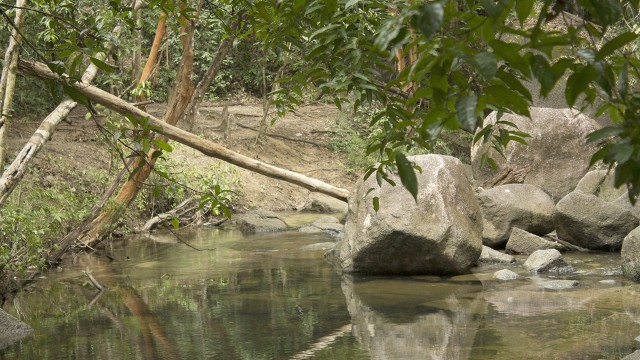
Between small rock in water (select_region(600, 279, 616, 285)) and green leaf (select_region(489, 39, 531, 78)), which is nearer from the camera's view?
green leaf (select_region(489, 39, 531, 78))

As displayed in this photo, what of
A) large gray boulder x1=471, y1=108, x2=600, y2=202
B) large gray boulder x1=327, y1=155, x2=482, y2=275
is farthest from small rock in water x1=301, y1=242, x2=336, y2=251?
large gray boulder x1=471, y1=108, x2=600, y2=202

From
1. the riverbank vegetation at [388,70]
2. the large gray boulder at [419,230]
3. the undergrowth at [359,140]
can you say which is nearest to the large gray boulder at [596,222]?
the large gray boulder at [419,230]

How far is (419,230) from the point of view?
866cm

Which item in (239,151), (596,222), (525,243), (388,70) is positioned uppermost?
(239,151)

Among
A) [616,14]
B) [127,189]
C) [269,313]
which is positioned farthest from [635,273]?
[616,14]

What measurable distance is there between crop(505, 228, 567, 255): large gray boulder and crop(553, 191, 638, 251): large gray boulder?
0.35 m

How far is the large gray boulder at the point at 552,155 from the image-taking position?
44.6ft

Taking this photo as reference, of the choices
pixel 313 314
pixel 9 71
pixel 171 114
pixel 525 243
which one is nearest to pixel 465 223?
pixel 525 243

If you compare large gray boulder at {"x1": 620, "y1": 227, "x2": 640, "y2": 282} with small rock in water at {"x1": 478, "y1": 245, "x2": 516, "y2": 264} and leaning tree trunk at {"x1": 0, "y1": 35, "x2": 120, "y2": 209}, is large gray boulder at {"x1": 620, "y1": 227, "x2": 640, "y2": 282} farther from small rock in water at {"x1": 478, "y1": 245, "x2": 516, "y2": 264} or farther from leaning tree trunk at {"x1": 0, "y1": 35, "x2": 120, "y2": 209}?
leaning tree trunk at {"x1": 0, "y1": 35, "x2": 120, "y2": 209}

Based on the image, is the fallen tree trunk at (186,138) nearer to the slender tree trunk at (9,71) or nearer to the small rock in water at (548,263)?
the slender tree trunk at (9,71)

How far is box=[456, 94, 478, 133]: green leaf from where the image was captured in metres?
1.67

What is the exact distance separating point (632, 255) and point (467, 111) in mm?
6992

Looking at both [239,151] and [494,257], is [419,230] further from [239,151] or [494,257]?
[239,151]

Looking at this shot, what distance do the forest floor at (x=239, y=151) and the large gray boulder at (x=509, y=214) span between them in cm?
416
